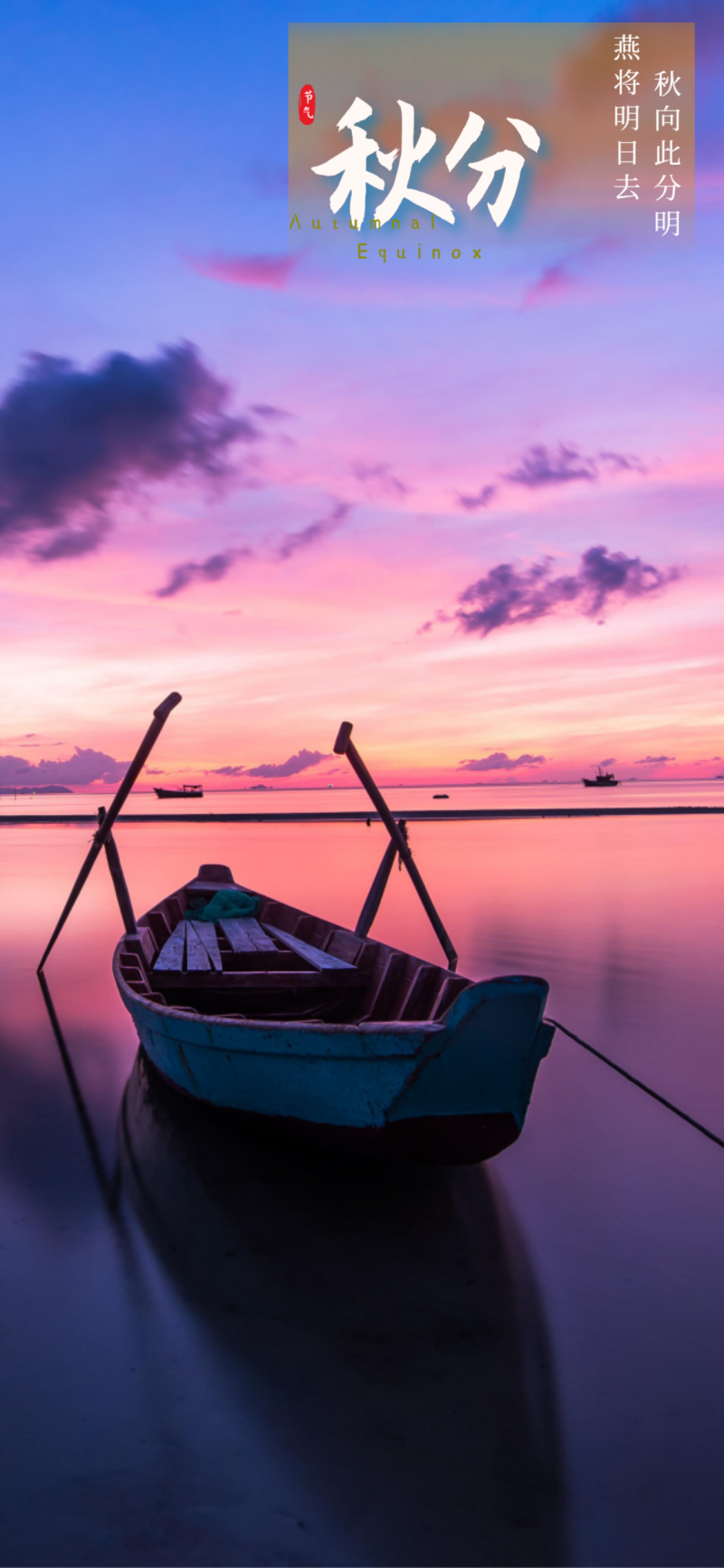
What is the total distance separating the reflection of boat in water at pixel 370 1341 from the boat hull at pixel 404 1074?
60cm

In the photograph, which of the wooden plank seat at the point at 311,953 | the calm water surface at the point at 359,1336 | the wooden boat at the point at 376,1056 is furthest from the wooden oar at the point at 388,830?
the wooden boat at the point at 376,1056

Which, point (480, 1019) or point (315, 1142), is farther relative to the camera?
point (315, 1142)

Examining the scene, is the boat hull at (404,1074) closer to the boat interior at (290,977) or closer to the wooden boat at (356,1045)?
the wooden boat at (356,1045)

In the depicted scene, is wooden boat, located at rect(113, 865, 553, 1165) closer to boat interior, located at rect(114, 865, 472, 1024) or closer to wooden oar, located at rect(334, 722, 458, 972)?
boat interior, located at rect(114, 865, 472, 1024)

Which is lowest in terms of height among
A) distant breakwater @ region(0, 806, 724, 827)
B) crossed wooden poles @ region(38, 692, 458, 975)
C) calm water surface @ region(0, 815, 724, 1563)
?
calm water surface @ region(0, 815, 724, 1563)

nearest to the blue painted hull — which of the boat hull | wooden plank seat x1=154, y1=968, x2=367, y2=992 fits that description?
the boat hull

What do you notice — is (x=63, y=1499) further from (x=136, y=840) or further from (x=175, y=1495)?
(x=136, y=840)

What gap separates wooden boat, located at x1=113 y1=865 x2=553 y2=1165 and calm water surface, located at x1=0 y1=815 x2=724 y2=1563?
2.31 feet

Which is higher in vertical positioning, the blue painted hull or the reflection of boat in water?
the blue painted hull

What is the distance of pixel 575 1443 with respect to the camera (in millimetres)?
3820

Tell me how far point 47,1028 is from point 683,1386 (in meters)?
9.42

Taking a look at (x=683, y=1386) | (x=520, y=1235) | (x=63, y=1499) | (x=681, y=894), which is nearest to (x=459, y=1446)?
(x=683, y=1386)

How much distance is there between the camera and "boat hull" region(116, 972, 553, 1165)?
492 cm

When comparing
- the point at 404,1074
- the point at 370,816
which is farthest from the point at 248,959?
the point at 370,816
